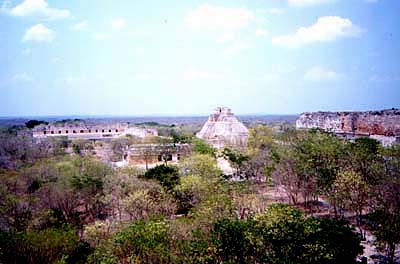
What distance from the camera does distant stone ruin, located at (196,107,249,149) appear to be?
141ft

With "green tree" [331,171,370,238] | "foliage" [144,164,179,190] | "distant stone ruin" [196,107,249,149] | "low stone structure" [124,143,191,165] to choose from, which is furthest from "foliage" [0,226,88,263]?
"distant stone ruin" [196,107,249,149]

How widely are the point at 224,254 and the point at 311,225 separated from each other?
8.88ft

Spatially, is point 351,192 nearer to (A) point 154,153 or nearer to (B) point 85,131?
(A) point 154,153

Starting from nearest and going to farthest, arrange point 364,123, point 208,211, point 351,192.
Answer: point 208,211 → point 351,192 → point 364,123

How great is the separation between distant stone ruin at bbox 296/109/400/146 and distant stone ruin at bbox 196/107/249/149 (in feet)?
25.7

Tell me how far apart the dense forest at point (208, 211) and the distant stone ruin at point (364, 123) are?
537 cm

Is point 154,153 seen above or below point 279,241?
above

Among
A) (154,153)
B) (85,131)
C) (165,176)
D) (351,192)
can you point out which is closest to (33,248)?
(165,176)

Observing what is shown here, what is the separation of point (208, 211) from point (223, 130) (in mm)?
31821

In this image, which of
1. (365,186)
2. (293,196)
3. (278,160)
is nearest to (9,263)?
(365,186)

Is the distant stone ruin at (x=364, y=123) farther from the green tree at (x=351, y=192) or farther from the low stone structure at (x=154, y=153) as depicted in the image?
the low stone structure at (x=154, y=153)

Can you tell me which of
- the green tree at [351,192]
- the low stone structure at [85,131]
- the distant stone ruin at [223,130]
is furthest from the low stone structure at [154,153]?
the low stone structure at [85,131]

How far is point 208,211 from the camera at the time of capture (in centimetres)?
1359

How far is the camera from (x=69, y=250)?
1231cm
